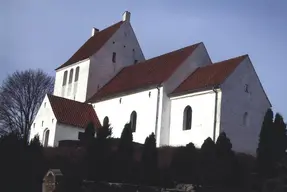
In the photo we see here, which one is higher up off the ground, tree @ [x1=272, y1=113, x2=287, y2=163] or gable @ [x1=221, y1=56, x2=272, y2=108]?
gable @ [x1=221, y1=56, x2=272, y2=108]

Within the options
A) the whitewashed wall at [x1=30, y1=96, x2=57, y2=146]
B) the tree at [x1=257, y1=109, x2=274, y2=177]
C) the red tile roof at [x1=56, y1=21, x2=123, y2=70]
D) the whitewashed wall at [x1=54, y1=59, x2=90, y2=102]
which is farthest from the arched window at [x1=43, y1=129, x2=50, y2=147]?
Answer: the tree at [x1=257, y1=109, x2=274, y2=177]

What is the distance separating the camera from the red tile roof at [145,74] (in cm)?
3073

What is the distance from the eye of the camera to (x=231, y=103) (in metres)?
26.6

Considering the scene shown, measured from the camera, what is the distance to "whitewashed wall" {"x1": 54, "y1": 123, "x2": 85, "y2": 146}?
31.0m

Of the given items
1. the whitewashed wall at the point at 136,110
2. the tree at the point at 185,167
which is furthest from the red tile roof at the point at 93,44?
the tree at the point at 185,167

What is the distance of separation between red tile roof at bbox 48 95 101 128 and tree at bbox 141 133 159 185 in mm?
13687

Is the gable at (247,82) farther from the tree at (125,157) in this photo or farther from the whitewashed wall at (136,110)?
the tree at (125,157)

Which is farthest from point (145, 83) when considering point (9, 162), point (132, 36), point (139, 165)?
point (9, 162)

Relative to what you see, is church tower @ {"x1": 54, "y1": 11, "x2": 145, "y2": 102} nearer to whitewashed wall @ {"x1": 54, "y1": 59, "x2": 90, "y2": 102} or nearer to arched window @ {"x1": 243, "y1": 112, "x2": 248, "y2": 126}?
whitewashed wall @ {"x1": 54, "y1": 59, "x2": 90, "y2": 102}

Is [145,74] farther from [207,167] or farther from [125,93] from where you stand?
[207,167]

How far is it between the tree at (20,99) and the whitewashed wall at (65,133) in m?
14.1

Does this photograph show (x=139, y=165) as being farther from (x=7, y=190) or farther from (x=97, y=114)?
(x=97, y=114)

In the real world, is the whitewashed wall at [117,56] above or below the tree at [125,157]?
above

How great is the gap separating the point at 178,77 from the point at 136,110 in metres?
3.55
